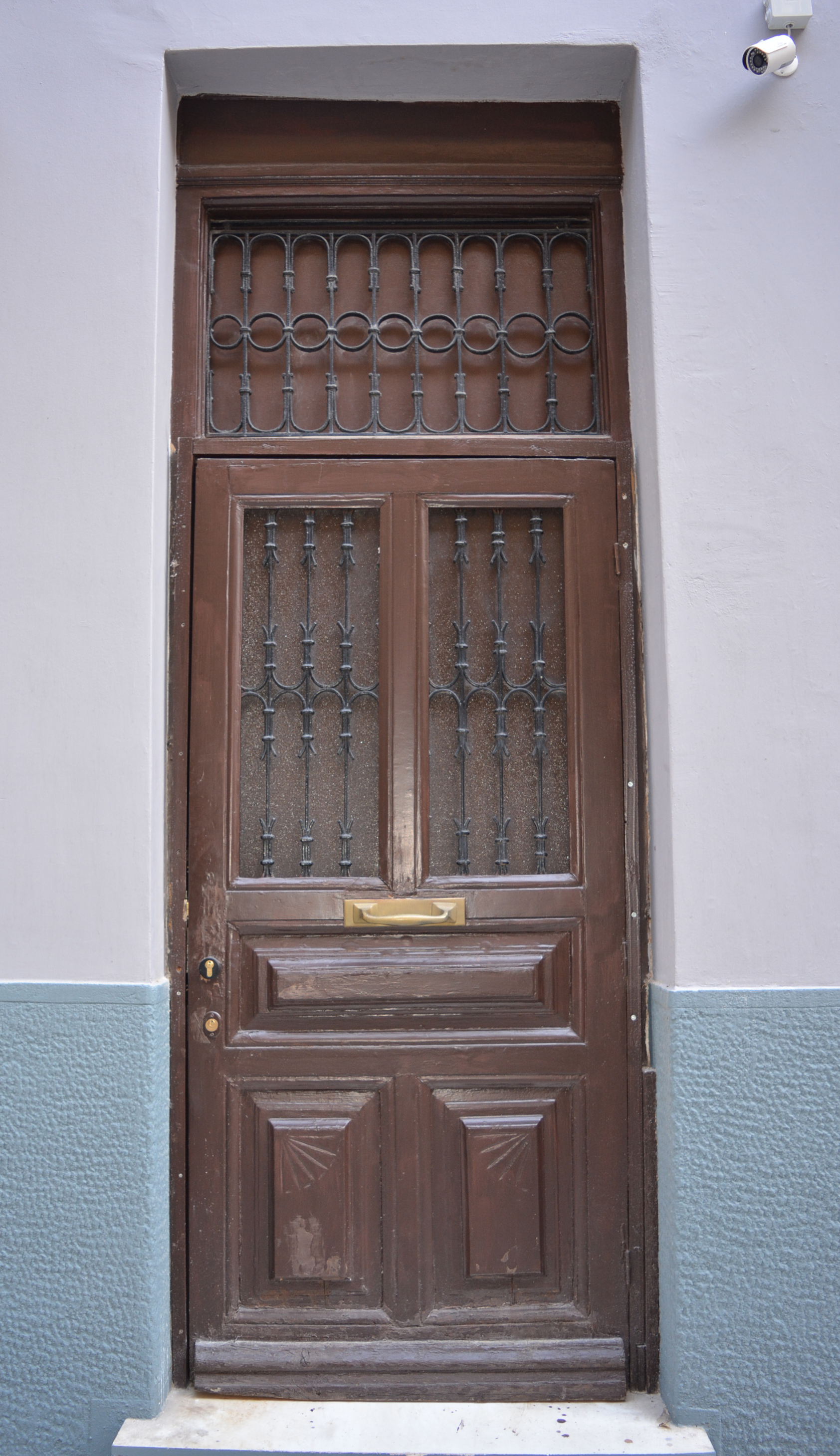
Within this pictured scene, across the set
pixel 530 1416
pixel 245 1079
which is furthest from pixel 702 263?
pixel 530 1416

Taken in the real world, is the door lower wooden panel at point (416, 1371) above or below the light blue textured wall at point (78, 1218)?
below

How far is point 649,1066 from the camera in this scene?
2.38 metres

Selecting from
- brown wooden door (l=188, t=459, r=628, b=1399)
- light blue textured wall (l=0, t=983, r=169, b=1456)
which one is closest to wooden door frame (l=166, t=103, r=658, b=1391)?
brown wooden door (l=188, t=459, r=628, b=1399)

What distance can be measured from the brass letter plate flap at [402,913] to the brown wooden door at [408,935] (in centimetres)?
2

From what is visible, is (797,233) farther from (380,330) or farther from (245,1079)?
(245,1079)

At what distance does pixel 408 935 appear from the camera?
2410 mm

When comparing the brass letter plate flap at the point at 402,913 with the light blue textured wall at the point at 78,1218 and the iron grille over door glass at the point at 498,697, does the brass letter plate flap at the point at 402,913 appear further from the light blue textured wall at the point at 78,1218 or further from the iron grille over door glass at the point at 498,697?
the light blue textured wall at the point at 78,1218

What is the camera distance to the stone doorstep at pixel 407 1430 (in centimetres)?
208

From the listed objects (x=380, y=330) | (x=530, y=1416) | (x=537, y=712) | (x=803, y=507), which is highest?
(x=380, y=330)

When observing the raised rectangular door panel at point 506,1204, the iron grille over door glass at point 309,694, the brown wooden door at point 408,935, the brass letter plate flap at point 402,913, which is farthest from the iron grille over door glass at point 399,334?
the raised rectangular door panel at point 506,1204

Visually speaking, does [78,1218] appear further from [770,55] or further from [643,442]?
[770,55]

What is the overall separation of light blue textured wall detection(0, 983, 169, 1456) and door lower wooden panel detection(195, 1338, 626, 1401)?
21 centimetres

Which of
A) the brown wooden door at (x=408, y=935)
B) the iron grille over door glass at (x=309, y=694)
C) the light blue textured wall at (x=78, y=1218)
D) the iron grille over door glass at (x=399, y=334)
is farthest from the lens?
the iron grille over door glass at (x=399, y=334)

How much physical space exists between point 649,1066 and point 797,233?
7.52 ft
